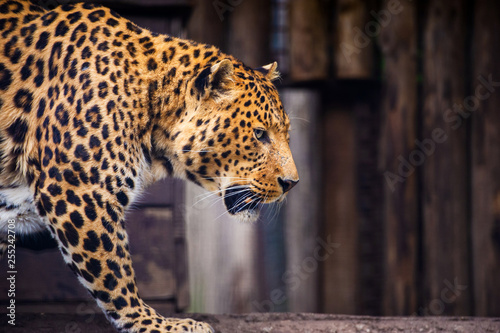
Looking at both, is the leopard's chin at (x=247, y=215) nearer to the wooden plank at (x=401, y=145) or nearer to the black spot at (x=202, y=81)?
the black spot at (x=202, y=81)

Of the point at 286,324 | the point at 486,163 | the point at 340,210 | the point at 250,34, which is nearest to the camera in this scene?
the point at 286,324

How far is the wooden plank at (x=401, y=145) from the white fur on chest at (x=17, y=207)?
12.2ft

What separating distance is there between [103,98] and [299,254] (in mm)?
3302

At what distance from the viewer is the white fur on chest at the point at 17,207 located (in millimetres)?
4625

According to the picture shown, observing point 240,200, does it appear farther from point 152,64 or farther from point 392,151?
point 392,151

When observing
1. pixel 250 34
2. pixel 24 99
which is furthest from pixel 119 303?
pixel 250 34

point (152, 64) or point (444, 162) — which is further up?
point (152, 64)

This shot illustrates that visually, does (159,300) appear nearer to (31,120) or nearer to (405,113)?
(31,120)

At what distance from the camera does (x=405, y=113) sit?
22.9 feet

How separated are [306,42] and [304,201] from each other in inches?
62.8

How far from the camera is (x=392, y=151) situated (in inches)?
277

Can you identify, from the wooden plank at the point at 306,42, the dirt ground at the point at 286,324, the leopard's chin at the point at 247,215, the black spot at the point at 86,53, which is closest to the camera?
the black spot at the point at 86,53

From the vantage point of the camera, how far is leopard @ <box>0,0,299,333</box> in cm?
430

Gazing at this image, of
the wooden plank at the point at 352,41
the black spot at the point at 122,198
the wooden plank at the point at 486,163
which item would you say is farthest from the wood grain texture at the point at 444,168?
the black spot at the point at 122,198
